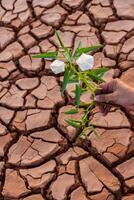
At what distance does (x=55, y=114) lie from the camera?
2.96m

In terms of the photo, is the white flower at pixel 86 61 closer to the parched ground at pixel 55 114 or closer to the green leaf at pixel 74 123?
the green leaf at pixel 74 123

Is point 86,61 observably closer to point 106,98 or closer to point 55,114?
point 106,98

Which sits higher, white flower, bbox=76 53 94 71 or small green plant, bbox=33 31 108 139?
white flower, bbox=76 53 94 71

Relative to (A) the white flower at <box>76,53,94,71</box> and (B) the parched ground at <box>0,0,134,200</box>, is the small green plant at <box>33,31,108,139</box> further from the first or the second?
(B) the parched ground at <box>0,0,134,200</box>

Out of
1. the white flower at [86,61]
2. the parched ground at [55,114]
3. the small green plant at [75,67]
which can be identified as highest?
the white flower at [86,61]

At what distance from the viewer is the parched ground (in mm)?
2621

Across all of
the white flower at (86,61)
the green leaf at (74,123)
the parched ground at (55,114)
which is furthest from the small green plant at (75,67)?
the parched ground at (55,114)

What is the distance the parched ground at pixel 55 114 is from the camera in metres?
2.62

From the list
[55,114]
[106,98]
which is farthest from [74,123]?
[106,98]

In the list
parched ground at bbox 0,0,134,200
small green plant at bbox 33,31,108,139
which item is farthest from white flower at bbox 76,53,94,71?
parched ground at bbox 0,0,134,200

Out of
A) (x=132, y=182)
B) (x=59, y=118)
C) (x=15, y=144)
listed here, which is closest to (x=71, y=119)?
(x=59, y=118)

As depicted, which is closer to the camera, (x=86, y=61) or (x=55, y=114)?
(x=86, y=61)

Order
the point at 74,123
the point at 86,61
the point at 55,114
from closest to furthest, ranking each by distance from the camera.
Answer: the point at 86,61, the point at 74,123, the point at 55,114

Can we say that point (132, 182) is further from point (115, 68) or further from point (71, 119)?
point (115, 68)
